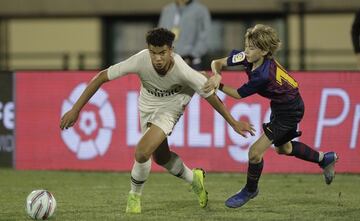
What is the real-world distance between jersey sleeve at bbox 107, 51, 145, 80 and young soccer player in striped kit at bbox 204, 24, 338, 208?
72 centimetres

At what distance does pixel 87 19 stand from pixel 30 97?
8.99m

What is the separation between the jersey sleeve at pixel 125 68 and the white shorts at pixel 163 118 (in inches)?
17.9

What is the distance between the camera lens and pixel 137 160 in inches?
342

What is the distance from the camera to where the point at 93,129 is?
1282 centimetres

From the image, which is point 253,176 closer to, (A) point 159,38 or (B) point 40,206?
(A) point 159,38

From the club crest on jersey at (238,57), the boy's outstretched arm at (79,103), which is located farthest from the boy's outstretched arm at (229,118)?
the boy's outstretched arm at (79,103)

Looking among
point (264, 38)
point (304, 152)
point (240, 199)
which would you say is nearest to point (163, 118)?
point (240, 199)

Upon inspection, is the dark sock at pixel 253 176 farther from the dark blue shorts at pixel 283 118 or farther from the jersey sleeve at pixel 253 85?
the jersey sleeve at pixel 253 85

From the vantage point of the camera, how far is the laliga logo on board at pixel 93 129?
42.0 ft

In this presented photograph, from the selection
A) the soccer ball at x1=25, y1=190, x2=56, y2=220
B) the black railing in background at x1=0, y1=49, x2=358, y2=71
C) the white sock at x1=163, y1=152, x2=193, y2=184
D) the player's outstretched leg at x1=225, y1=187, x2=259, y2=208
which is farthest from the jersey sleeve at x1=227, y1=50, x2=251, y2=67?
the black railing in background at x1=0, y1=49, x2=358, y2=71

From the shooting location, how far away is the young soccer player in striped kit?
344 inches

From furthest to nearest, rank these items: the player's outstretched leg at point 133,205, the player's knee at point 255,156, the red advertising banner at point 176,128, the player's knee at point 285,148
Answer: the red advertising banner at point 176,128
the player's knee at point 285,148
the player's knee at point 255,156
the player's outstretched leg at point 133,205

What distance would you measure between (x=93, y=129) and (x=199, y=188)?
392 cm

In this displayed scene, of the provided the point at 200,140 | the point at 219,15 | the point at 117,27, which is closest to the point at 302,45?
the point at 219,15
